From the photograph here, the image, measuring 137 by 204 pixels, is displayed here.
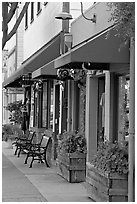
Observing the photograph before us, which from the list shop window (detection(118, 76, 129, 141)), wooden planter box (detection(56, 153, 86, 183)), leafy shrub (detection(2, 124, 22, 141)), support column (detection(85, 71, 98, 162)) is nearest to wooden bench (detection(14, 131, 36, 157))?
leafy shrub (detection(2, 124, 22, 141))

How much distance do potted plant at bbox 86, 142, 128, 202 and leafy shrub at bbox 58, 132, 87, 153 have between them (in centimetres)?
281

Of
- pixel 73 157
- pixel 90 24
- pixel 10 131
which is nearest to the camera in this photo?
pixel 73 157

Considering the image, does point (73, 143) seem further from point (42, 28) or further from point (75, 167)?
point (42, 28)

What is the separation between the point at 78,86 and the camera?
1252cm

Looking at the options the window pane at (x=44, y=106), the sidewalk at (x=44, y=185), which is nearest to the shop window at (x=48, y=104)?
the window pane at (x=44, y=106)

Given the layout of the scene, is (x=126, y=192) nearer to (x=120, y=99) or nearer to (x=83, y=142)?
(x=120, y=99)

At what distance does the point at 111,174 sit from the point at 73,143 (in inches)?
141

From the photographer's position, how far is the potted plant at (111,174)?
7500 mm

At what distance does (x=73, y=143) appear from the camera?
436 inches

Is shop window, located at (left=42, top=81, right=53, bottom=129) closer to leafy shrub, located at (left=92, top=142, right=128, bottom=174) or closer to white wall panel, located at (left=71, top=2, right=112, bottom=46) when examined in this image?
white wall panel, located at (left=71, top=2, right=112, bottom=46)

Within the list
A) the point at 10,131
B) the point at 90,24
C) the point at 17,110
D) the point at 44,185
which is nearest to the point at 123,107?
the point at 44,185


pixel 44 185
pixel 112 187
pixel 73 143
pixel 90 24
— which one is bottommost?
pixel 44 185

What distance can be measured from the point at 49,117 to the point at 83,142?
5751 mm

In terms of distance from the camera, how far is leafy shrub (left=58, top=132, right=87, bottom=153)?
433 inches
